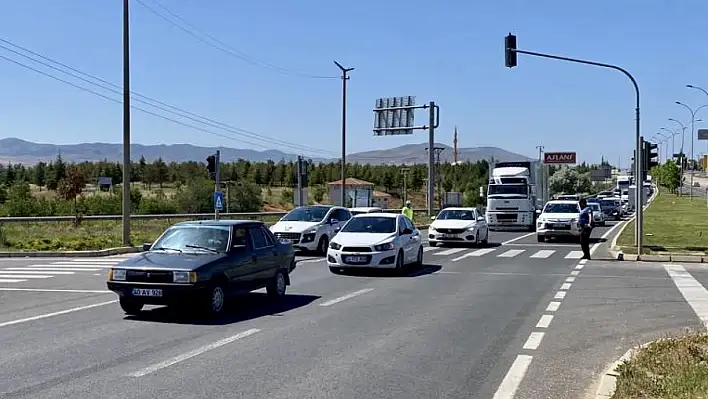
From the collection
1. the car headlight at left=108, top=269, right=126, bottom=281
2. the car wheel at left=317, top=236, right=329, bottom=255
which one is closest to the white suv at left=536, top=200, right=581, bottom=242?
the car wheel at left=317, top=236, right=329, bottom=255

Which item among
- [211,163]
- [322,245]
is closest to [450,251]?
[322,245]

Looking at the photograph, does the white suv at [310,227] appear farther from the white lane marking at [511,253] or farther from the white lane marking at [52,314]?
the white lane marking at [52,314]

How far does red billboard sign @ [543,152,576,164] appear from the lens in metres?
152

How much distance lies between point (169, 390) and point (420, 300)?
7.76m

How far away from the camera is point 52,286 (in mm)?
17641

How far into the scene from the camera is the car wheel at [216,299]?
12430 mm

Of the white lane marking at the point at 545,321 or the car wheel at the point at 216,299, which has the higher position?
the car wheel at the point at 216,299

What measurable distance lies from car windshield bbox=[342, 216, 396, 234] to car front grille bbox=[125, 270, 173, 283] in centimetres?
899

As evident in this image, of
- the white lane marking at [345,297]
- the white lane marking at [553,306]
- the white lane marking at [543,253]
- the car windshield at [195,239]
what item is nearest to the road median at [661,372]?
the white lane marking at [553,306]

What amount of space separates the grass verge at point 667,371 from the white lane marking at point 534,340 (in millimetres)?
1382

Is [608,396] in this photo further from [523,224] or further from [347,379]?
[523,224]

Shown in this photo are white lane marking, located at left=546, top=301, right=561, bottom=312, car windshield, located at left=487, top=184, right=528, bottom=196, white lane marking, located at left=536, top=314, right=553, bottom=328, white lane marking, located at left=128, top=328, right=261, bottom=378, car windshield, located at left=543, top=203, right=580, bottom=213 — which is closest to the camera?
white lane marking, located at left=128, top=328, right=261, bottom=378

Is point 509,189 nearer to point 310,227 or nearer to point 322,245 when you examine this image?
point 322,245

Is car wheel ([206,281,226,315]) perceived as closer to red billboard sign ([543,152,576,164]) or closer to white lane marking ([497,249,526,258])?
white lane marking ([497,249,526,258])
